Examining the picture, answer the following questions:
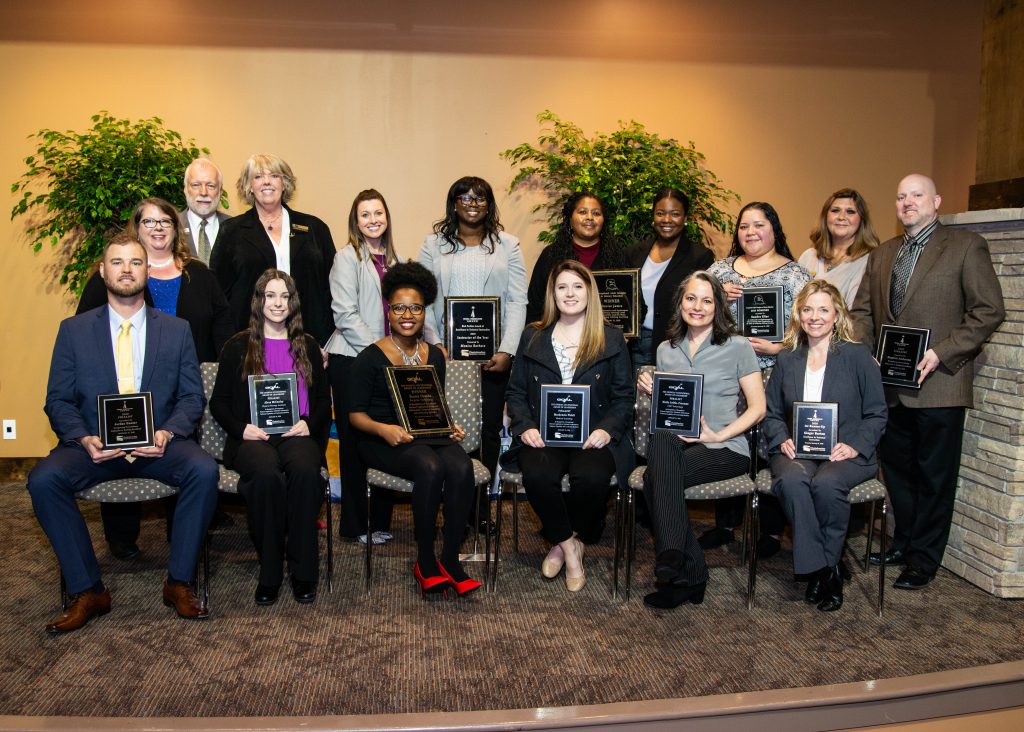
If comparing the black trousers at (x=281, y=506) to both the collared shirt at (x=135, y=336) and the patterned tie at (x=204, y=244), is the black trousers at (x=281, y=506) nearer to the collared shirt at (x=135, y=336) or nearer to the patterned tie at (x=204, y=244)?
the collared shirt at (x=135, y=336)

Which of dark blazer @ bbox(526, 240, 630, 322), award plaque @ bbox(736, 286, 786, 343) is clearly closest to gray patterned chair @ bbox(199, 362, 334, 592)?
dark blazer @ bbox(526, 240, 630, 322)

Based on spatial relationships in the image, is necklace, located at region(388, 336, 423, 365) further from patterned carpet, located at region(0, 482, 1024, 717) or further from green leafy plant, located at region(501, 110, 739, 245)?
green leafy plant, located at region(501, 110, 739, 245)

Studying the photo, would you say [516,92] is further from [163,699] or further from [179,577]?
[163,699]

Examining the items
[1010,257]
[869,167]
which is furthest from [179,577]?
[869,167]

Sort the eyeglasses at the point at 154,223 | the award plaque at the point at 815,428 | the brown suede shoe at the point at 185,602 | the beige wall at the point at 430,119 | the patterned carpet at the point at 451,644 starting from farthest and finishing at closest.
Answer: the beige wall at the point at 430,119 < the eyeglasses at the point at 154,223 < the award plaque at the point at 815,428 < the brown suede shoe at the point at 185,602 < the patterned carpet at the point at 451,644

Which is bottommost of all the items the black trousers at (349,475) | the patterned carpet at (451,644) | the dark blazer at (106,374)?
the patterned carpet at (451,644)

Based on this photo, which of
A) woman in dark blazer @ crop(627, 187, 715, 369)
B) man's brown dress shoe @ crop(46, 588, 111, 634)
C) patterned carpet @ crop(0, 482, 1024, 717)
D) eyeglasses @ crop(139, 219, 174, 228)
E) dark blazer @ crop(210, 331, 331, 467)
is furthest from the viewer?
woman in dark blazer @ crop(627, 187, 715, 369)

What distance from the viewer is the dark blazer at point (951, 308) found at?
13.4 ft

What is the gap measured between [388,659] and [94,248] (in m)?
3.62

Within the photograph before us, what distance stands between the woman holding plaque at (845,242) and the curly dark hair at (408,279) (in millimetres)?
1976

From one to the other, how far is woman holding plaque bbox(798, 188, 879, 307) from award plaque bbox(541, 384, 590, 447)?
1515mm

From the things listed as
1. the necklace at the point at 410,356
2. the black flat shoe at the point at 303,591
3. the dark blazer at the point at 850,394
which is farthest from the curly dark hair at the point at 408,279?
the dark blazer at the point at 850,394

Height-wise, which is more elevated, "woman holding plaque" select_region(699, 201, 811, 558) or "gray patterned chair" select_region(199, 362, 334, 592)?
"woman holding plaque" select_region(699, 201, 811, 558)

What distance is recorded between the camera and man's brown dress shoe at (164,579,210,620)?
3818 millimetres
